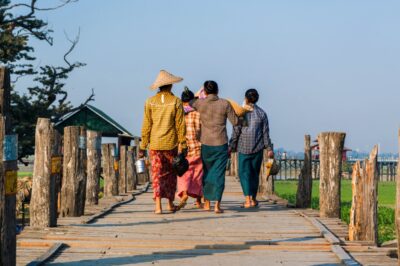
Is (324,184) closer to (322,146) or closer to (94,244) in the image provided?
(322,146)

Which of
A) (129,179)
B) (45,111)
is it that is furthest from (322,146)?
(45,111)

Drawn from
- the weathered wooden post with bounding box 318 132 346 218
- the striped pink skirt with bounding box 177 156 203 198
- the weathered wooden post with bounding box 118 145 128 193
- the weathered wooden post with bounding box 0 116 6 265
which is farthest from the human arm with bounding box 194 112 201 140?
the weathered wooden post with bounding box 118 145 128 193

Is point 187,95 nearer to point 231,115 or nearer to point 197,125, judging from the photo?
point 197,125

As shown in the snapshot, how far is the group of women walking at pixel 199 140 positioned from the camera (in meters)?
11.7

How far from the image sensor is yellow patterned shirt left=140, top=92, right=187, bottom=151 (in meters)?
11.7

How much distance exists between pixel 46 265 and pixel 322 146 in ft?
19.3

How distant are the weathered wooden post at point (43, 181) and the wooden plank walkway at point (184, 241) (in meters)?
0.31

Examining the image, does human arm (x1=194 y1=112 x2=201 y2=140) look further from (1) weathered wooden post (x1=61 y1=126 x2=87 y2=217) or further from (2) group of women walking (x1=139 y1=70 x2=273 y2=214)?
(1) weathered wooden post (x1=61 y1=126 x2=87 y2=217)

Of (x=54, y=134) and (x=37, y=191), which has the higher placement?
(x=54, y=134)

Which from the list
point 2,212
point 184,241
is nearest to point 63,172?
point 184,241

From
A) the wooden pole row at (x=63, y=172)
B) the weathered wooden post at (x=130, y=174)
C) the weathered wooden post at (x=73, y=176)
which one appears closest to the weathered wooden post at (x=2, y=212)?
the wooden pole row at (x=63, y=172)

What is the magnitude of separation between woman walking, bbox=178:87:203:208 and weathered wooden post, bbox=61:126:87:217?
148 centimetres

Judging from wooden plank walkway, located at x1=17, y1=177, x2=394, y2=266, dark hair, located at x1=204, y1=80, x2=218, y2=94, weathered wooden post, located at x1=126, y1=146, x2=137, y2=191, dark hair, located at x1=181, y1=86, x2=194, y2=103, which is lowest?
wooden plank walkway, located at x1=17, y1=177, x2=394, y2=266

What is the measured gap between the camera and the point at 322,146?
12109 mm
